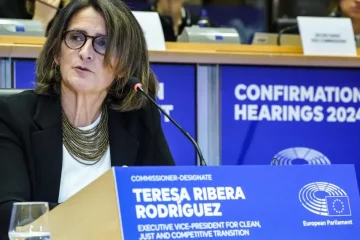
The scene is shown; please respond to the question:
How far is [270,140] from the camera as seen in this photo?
439 cm

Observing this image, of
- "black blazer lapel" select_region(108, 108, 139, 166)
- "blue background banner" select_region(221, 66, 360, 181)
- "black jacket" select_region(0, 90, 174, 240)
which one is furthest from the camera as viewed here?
"blue background banner" select_region(221, 66, 360, 181)

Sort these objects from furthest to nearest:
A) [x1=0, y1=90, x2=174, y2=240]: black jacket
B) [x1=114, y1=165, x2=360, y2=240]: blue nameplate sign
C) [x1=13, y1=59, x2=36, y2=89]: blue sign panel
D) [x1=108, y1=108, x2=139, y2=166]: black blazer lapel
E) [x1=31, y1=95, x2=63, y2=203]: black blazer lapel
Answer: [x1=13, y1=59, x2=36, y2=89]: blue sign panel → [x1=108, y1=108, x2=139, y2=166]: black blazer lapel → [x1=31, y1=95, x2=63, y2=203]: black blazer lapel → [x1=0, y1=90, x2=174, y2=240]: black jacket → [x1=114, y1=165, x2=360, y2=240]: blue nameplate sign

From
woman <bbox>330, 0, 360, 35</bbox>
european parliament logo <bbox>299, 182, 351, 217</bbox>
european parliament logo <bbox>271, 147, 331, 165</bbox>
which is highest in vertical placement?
european parliament logo <bbox>299, 182, 351, 217</bbox>

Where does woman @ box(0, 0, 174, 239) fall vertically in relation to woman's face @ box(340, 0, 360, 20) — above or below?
above

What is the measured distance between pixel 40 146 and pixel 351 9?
11.7 ft

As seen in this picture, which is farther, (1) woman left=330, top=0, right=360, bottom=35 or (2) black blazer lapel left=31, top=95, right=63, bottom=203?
(1) woman left=330, top=0, right=360, bottom=35

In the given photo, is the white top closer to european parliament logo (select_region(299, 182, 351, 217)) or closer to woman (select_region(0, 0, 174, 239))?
woman (select_region(0, 0, 174, 239))

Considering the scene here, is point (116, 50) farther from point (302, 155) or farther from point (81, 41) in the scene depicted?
point (302, 155)

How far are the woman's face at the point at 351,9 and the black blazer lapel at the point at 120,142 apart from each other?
3.22 m

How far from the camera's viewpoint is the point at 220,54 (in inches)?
171

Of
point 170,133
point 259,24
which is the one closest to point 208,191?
point 170,133

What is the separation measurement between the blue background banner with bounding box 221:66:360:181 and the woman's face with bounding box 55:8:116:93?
186 centimetres

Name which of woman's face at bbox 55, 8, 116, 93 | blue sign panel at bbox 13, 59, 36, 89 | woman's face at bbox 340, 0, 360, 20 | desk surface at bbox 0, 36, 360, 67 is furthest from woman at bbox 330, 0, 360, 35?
woman's face at bbox 55, 8, 116, 93

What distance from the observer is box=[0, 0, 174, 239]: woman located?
2.45 m
